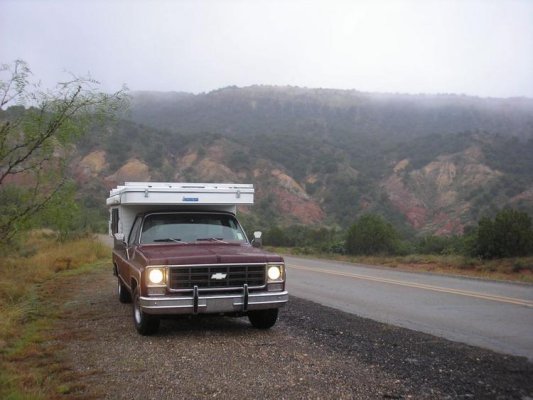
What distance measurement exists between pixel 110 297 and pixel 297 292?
14.3 feet

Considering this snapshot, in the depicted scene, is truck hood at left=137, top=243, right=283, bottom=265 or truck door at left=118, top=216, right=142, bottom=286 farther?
truck door at left=118, top=216, right=142, bottom=286

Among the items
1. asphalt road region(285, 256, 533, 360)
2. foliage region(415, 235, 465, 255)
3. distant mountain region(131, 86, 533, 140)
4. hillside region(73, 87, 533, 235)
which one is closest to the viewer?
asphalt road region(285, 256, 533, 360)

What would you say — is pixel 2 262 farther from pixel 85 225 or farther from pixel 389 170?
pixel 389 170

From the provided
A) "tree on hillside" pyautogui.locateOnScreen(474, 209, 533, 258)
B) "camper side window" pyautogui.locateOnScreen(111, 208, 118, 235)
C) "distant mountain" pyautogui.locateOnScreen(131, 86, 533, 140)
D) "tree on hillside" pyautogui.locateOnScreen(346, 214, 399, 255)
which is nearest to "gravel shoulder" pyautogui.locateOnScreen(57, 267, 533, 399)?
"camper side window" pyautogui.locateOnScreen(111, 208, 118, 235)

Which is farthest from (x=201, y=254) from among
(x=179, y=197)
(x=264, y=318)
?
(x=179, y=197)

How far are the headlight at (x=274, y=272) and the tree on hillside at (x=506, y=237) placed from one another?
1532cm

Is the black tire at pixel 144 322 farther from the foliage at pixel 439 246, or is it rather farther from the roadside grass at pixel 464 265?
the foliage at pixel 439 246

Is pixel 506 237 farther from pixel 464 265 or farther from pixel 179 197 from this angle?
Answer: pixel 179 197

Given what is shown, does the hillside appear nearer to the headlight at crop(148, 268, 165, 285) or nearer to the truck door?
the truck door

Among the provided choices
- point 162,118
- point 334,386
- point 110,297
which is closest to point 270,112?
point 162,118

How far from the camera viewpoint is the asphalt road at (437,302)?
27.3 feet

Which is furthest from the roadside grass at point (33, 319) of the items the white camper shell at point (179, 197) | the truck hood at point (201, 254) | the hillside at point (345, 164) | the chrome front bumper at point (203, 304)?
the hillside at point (345, 164)

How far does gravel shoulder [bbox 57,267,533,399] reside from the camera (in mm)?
5395

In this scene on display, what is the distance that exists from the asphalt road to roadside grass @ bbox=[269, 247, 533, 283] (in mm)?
2286
